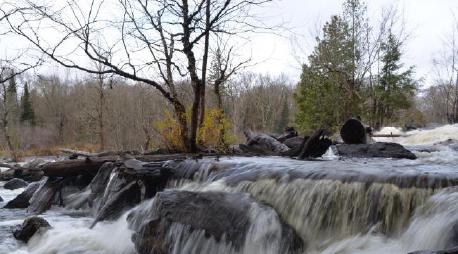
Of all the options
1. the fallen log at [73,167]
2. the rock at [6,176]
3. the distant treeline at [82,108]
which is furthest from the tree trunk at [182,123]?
the distant treeline at [82,108]

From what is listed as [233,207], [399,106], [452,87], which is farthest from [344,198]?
[452,87]

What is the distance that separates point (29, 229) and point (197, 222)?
2974 millimetres

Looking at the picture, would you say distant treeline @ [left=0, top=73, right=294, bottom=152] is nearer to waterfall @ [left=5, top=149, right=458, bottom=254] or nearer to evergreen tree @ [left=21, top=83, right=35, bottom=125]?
evergreen tree @ [left=21, top=83, right=35, bottom=125]

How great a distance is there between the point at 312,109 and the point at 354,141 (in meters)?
22.9

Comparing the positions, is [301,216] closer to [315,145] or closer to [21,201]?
[315,145]

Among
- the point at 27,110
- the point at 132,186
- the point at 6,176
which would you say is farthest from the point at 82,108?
the point at 132,186

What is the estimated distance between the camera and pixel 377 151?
10.1 m

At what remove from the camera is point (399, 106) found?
3512cm

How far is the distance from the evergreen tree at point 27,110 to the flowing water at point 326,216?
56.5m

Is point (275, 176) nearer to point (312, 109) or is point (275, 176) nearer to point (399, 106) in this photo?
point (312, 109)

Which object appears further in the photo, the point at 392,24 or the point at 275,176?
the point at 392,24

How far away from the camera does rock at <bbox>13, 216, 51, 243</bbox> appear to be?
6942 mm

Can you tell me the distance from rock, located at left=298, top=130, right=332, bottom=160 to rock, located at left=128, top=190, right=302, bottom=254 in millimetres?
3577

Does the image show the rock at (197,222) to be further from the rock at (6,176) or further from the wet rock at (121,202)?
the rock at (6,176)
